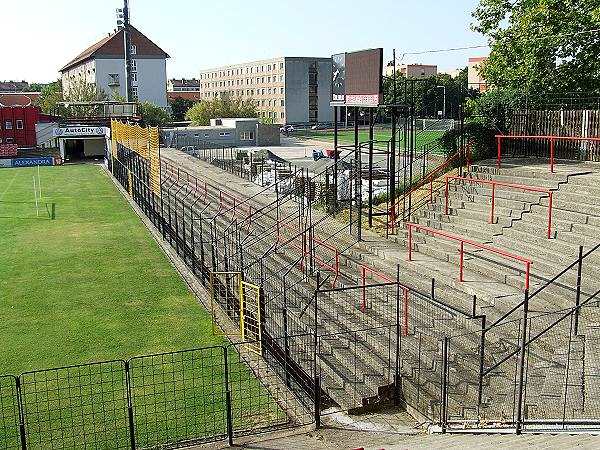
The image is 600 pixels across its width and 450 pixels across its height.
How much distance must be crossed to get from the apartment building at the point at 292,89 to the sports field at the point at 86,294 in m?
80.1

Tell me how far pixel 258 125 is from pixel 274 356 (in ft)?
210

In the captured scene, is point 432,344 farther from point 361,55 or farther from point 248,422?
point 361,55

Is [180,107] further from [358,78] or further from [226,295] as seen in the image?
[226,295]

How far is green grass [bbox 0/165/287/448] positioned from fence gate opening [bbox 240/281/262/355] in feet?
1.57

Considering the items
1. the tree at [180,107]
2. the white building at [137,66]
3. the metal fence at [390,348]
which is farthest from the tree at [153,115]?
the metal fence at [390,348]

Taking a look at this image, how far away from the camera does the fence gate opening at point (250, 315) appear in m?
12.3

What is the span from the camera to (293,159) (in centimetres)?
5734

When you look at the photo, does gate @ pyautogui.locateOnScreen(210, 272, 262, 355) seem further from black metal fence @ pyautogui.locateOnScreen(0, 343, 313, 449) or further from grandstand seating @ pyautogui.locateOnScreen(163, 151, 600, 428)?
black metal fence @ pyautogui.locateOnScreen(0, 343, 313, 449)

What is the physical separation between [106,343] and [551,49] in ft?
58.3

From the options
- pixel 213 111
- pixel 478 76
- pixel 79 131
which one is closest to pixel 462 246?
pixel 478 76

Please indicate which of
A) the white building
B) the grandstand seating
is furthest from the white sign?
the white building

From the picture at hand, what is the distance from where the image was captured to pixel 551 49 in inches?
886

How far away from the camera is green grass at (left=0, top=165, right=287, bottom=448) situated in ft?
31.6

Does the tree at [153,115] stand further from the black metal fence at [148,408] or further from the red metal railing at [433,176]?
the black metal fence at [148,408]
